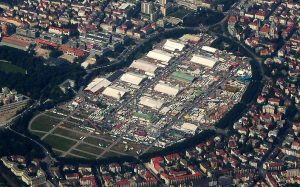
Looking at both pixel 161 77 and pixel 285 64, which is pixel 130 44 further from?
pixel 285 64

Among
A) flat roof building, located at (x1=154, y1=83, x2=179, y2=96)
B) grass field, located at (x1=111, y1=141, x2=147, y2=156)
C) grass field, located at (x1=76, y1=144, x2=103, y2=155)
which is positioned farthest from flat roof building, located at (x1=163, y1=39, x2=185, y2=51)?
grass field, located at (x1=76, y1=144, x2=103, y2=155)

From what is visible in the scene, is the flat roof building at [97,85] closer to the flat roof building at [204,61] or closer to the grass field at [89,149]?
the flat roof building at [204,61]

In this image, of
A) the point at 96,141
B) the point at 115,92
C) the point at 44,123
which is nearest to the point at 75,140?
the point at 96,141

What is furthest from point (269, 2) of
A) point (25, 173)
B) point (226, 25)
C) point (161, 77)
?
point (25, 173)

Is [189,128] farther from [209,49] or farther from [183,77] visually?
[209,49]

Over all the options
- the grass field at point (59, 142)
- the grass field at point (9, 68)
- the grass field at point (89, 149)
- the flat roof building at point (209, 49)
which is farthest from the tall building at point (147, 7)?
the grass field at point (89, 149)

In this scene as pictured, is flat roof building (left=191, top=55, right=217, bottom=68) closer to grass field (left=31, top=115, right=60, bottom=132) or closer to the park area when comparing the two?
the park area
